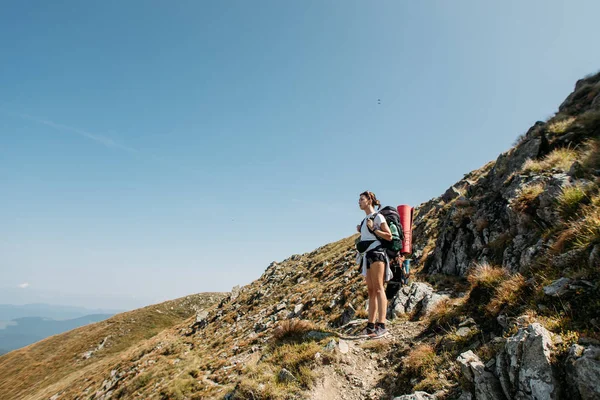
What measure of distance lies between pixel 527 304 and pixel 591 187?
3.97 metres

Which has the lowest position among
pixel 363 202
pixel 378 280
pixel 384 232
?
pixel 378 280

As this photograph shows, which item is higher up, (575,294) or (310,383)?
(575,294)

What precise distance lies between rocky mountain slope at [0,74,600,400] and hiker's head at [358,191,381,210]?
3271 mm

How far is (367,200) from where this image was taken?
25.2 feet

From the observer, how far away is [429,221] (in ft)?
59.0

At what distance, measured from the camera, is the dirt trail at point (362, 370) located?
227 inches

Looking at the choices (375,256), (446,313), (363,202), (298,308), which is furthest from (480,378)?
(298,308)

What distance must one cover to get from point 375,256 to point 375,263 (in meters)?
0.17

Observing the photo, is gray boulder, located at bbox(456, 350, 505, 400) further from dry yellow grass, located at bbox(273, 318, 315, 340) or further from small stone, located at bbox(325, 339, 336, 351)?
dry yellow grass, located at bbox(273, 318, 315, 340)

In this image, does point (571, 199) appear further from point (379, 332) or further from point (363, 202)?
point (379, 332)

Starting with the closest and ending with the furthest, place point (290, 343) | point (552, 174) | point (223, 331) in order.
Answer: point (290, 343) → point (552, 174) → point (223, 331)

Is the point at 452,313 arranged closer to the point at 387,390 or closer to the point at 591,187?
the point at 387,390

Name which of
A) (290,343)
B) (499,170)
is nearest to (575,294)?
(290,343)

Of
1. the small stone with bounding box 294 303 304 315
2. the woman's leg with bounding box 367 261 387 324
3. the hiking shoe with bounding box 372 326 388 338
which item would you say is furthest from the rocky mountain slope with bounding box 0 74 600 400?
the small stone with bounding box 294 303 304 315
